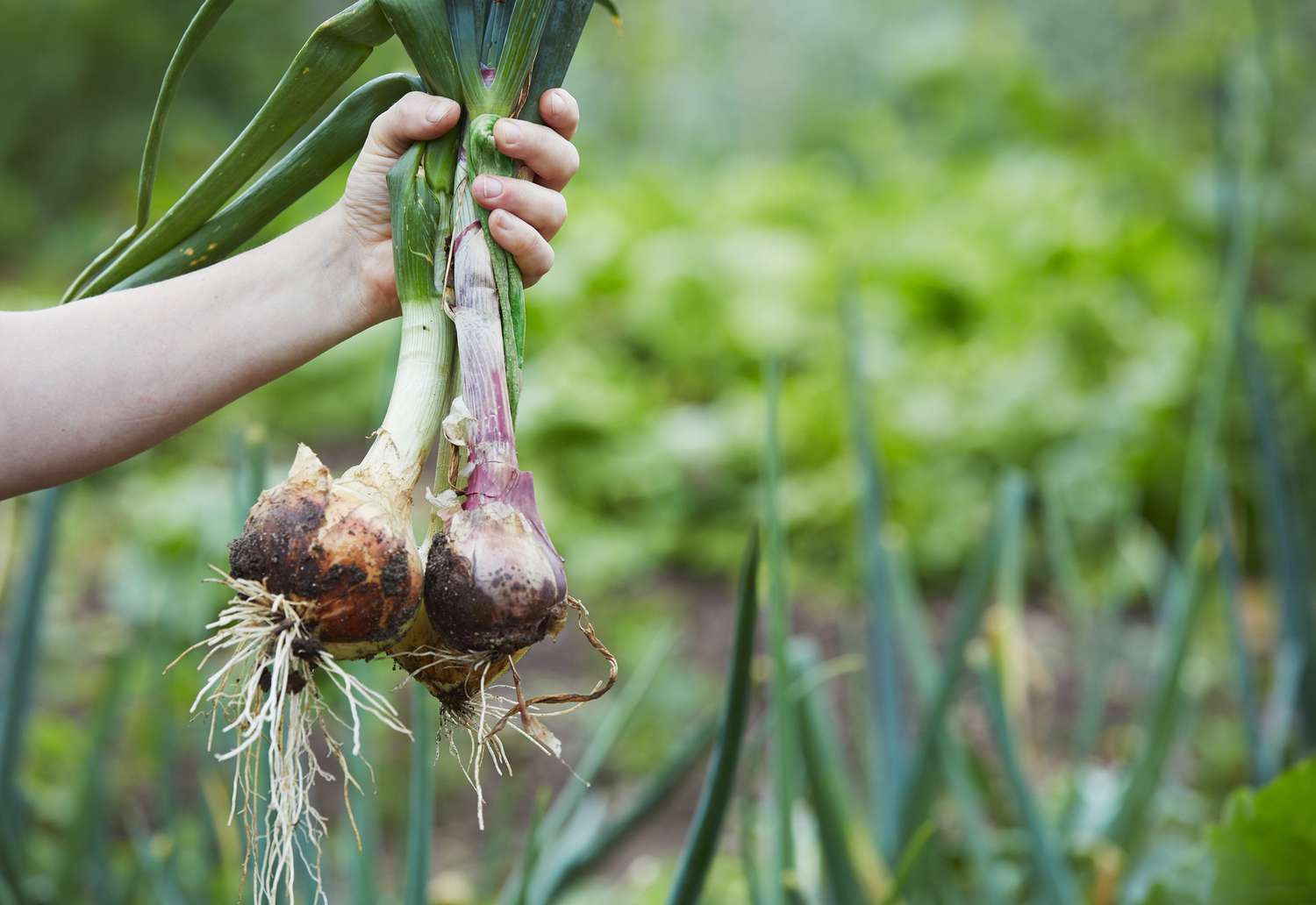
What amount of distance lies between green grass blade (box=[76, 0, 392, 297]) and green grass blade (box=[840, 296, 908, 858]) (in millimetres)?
647

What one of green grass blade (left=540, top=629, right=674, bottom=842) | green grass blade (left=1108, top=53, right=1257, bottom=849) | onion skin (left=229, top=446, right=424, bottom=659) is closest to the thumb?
onion skin (left=229, top=446, right=424, bottom=659)

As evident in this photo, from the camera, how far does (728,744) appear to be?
649mm

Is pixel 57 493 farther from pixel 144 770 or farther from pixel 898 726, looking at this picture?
pixel 144 770

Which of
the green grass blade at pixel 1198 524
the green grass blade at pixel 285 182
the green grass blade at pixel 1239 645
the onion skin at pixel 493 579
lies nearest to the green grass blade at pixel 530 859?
the onion skin at pixel 493 579

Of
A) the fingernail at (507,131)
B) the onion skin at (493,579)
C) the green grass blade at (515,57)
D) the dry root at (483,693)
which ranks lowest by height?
the dry root at (483,693)

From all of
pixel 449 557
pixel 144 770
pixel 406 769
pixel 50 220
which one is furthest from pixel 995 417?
pixel 50 220

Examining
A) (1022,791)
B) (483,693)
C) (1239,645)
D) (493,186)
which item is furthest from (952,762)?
(493,186)

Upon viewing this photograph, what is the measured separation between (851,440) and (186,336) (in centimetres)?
70

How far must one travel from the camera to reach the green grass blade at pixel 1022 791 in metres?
0.90

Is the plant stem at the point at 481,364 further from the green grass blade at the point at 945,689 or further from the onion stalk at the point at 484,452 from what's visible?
the green grass blade at the point at 945,689

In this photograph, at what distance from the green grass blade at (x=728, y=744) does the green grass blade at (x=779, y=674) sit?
8 centimetres

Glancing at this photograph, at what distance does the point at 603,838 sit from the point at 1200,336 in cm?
272

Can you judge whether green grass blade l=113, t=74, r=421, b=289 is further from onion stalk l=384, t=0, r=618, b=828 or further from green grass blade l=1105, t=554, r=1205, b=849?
green grass blade l=1105, t=554, r=1205, b=849

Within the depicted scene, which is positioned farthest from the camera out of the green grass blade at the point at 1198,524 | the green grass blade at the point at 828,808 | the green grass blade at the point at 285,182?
the green grass blade at the point at 1198,524
